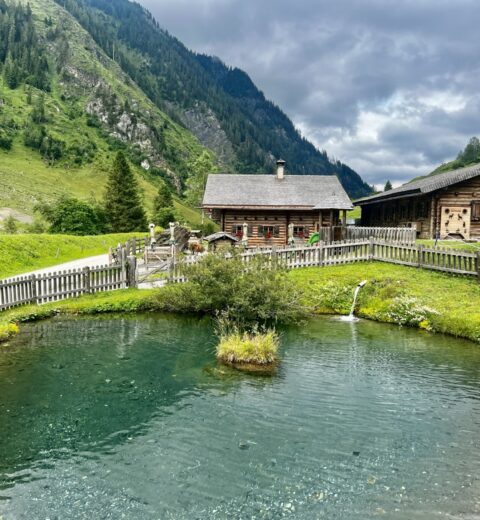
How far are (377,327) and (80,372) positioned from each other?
12.6m

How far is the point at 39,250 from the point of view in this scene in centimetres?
3666

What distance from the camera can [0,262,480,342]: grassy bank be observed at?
18.5 meters

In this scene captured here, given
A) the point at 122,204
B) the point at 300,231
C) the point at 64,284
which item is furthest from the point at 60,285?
the point at 122,204

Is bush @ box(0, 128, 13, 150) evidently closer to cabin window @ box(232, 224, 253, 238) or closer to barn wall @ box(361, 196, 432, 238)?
cabin window @ box(232, 224, 253, 238)

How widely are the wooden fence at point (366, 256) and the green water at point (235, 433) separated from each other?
7083 mm

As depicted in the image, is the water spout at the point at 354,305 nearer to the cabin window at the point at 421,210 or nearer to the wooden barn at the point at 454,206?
the wooden barn at the point at 454,206

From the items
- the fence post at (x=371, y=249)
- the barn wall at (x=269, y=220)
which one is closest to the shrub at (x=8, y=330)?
the fence post at (x=371, y=249)

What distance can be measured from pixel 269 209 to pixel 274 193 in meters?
2.58

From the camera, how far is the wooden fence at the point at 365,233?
110 ft

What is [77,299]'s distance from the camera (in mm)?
22203

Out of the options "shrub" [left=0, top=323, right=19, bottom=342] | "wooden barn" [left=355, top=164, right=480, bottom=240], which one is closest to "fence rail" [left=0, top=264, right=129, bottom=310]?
"shrub" [left=0, top=323, right=19, bottom=342]

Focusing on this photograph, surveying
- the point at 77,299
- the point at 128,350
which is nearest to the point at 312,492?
the point at 128,350

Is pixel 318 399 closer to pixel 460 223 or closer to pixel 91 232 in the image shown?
pixel 460 223

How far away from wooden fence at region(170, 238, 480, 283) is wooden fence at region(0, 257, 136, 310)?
9.64 feet
